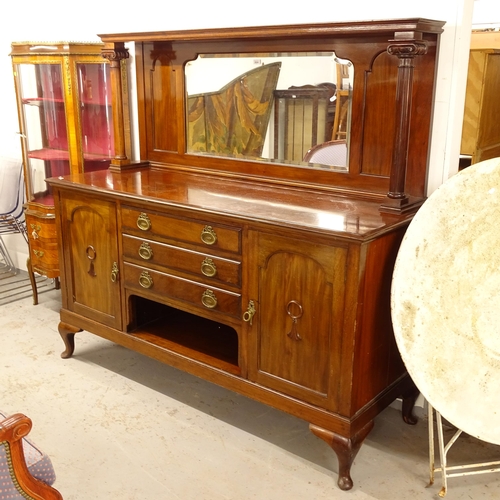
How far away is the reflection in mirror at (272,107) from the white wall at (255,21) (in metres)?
0.20

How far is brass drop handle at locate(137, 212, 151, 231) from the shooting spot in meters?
2.65

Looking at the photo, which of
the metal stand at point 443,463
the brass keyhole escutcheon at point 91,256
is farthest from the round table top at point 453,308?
the brass keyhole escutcheon at point 91,256

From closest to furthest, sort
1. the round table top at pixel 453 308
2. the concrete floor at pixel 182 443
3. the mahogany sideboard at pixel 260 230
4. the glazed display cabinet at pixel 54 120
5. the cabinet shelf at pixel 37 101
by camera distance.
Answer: the round table top at pixel 453 308, the mahogany sideboard at pixel 260 230, the concrete floor at pixel 182 443, the glazed display cabinet at pixel 54 120, the cabinet shelf at pixel 37 101

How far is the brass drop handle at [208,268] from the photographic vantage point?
2475 mm

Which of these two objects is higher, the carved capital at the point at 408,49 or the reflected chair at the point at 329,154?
the carved capital at the point at 408,49

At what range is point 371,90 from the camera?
8.12 feet

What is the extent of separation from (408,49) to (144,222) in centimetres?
127

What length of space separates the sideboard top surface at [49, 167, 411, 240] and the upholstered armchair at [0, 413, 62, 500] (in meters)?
1.09

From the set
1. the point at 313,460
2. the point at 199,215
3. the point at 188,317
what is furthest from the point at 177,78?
the point at 313,460

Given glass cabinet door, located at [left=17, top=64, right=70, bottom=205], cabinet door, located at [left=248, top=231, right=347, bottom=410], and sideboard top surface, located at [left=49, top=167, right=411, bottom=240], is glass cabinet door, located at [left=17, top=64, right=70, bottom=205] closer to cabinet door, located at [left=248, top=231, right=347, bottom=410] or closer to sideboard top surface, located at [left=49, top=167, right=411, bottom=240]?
sideboard top surface, located at [left=49, top=167, right=411, bottom=240]

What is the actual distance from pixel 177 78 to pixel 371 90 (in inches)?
41.1

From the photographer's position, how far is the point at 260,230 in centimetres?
227

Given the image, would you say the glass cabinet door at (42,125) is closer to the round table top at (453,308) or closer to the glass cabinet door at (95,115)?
the glass cabinet door at (95,115)

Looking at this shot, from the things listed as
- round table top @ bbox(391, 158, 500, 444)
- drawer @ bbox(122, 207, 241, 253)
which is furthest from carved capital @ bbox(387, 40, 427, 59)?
drawer @ bbox(122, 207, 241, 253)
